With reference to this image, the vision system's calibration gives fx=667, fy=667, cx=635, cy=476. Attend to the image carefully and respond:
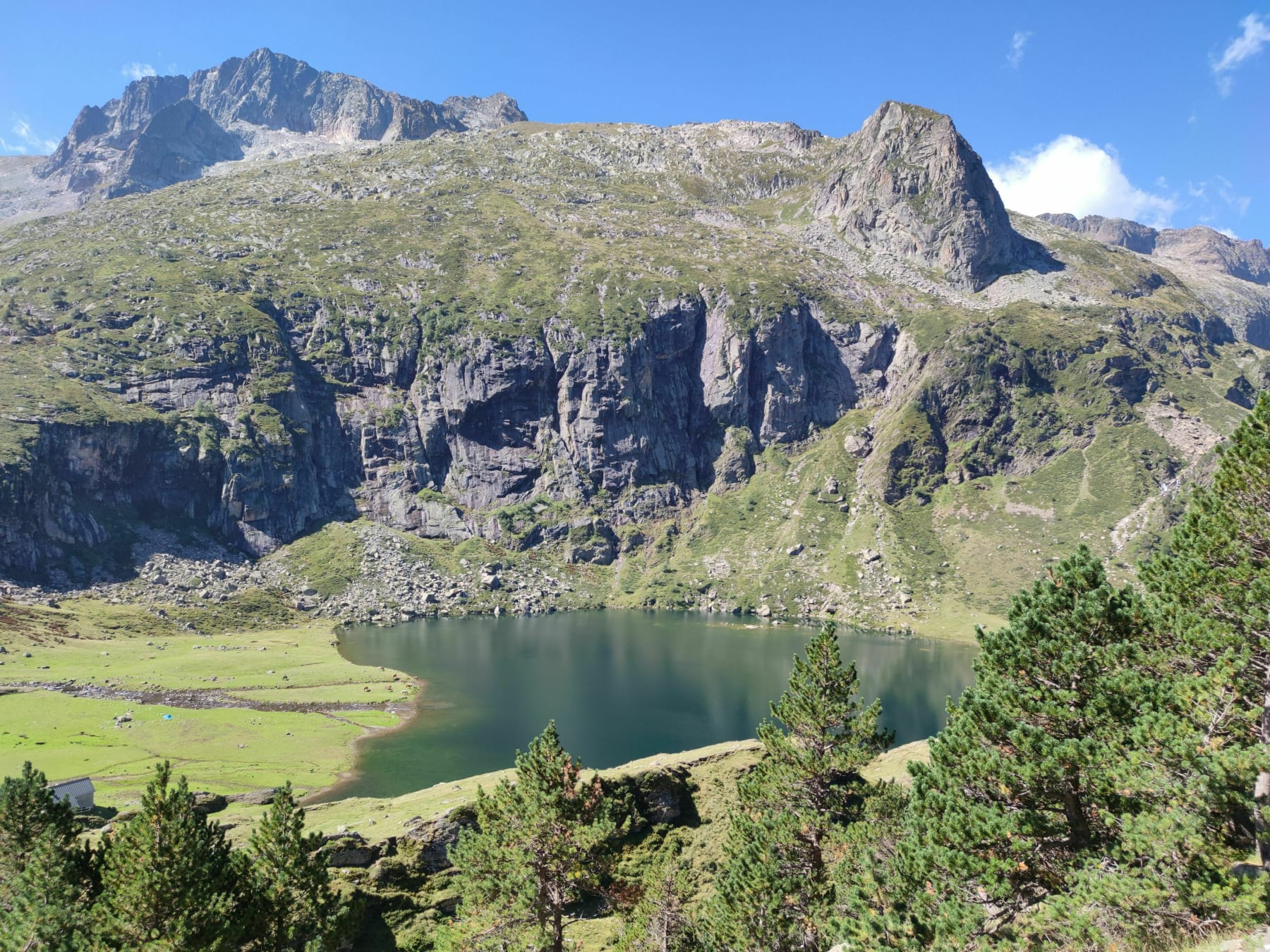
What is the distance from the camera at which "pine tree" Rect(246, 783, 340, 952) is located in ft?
91.5

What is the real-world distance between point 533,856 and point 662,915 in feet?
21.8

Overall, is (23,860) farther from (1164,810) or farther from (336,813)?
(1164,810)

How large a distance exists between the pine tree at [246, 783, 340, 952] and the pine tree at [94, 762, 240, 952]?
1442 mm

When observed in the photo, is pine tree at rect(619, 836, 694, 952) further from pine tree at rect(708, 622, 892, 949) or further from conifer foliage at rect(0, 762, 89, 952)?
conifer foliage at rect(0, 762, 89, 952)

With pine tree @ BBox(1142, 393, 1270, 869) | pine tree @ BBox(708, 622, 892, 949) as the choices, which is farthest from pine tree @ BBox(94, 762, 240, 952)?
pine tree @ BBox(1142, 393, 1270, 869)

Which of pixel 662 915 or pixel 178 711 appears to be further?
pixel 178 711

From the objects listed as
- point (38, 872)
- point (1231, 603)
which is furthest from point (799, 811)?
point (38, 872)

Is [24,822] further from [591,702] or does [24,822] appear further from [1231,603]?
[591,702]

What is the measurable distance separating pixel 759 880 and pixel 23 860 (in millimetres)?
31611

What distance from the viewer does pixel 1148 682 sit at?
65.7 ft

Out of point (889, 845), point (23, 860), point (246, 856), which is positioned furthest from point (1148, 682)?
point (23, 860)

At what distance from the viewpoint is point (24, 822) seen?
96.6ft

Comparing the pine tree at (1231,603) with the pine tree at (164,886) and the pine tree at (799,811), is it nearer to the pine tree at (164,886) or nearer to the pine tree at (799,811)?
the pine tree at (799,811)

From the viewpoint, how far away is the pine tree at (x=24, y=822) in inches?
1129
